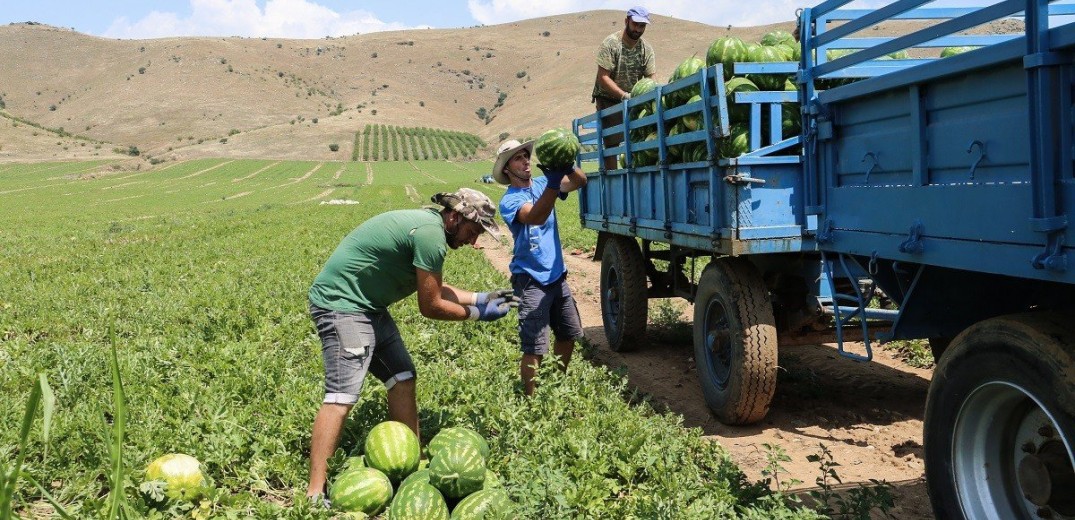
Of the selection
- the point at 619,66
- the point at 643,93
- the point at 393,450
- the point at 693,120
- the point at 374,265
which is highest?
the point at 619,66

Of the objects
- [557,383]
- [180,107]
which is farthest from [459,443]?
[180,107]

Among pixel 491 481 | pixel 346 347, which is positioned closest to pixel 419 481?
pixel 491 481

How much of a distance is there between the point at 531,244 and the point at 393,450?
207cm

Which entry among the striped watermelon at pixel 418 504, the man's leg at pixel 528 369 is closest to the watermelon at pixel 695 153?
the man's leg at pixel 528 369

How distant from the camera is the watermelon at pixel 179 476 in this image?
176 inches

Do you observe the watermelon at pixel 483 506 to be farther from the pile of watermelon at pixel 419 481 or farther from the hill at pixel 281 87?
the hill at pixel 281 87

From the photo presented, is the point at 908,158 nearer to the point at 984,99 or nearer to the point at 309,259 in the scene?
the point at 984,99

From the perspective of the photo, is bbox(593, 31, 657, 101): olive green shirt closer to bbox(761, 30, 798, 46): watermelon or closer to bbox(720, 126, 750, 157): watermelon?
bbox(761, 30, 798, 46): watermelon

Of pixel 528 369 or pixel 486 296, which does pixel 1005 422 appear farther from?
pixel 528 369

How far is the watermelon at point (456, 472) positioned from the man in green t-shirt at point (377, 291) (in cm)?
64

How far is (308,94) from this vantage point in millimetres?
161250

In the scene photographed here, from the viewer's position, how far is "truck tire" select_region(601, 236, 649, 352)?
27.1 ft

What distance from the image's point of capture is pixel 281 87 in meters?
Result: 161

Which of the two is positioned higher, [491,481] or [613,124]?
[613,124]
